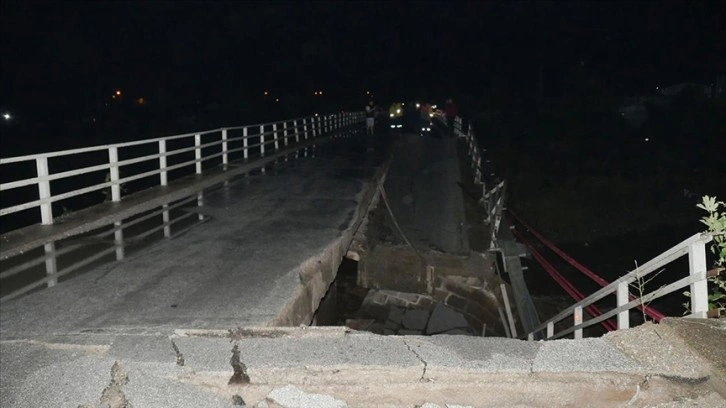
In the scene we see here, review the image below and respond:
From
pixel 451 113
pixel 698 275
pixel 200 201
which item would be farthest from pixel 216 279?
pixel 451 113

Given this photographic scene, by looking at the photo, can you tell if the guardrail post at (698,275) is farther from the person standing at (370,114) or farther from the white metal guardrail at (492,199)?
the person standing at (370,114)

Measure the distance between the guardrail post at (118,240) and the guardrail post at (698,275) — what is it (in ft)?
21.2

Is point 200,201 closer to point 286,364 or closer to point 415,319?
point 415,319

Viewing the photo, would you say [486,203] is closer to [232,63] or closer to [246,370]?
[246,370]

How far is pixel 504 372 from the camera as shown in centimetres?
397

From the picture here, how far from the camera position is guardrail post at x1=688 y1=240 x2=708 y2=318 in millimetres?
4766

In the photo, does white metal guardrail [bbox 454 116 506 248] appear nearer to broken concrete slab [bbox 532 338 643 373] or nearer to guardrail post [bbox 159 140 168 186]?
guardrail post [bbox 159 140 168 186]

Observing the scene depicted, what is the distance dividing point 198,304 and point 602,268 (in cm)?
2474

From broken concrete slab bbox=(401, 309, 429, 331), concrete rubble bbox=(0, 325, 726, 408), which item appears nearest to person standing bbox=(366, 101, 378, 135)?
broken concrete slab bbox=(401, 309, 429, 331)

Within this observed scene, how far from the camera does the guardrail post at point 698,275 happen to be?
4.77m

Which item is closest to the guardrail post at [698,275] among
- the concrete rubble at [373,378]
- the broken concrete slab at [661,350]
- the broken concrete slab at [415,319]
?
the broken concrete slab at [661,350]

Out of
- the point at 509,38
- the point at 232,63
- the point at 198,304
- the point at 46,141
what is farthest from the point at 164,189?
the point at 509,38

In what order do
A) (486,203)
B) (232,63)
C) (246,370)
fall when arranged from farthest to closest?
(232,63) < (486,203) < (246,370)

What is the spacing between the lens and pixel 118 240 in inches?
341
